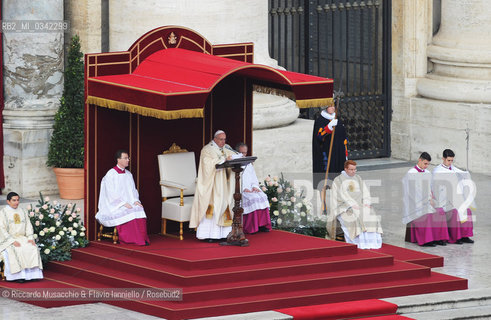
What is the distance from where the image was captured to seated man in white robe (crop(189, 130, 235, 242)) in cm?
1653

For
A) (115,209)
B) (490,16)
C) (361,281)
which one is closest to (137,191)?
(115,209)

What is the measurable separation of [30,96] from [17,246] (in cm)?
482

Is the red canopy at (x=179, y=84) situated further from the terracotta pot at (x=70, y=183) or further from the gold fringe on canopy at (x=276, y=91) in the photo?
the terracotta pot at (x=70, y=183)

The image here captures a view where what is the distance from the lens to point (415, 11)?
78.3 feet

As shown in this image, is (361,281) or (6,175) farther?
(6,175)

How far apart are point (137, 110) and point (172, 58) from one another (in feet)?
3.70

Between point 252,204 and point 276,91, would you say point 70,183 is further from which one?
point 276,91

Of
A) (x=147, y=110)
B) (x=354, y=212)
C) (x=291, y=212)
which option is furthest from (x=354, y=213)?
(x=147, y=110)

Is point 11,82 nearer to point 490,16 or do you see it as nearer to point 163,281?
point 163,281

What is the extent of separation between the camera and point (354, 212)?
17359 mm

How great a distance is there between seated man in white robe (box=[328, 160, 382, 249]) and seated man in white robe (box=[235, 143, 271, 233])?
87 cm

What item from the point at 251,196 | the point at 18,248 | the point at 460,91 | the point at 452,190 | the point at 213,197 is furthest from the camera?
the point at 460,91

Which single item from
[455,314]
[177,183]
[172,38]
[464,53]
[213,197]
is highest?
[464,53]

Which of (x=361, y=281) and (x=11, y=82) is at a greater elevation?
(x=11, y=82)
